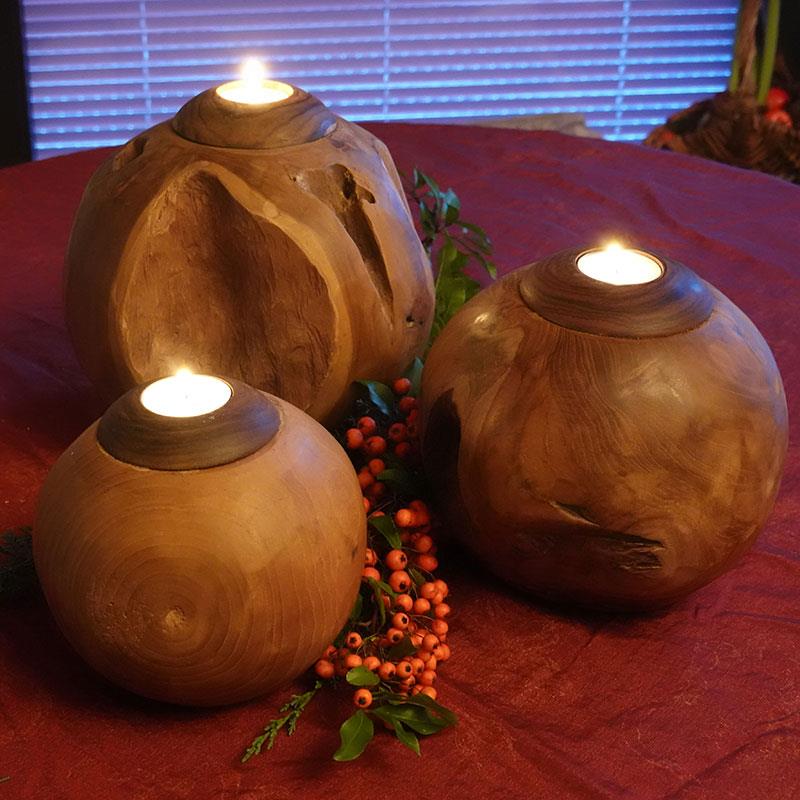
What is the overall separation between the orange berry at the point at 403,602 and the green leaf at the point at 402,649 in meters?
0.03

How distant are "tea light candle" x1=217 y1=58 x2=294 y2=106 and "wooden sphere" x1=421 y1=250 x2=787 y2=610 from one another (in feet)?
0.93

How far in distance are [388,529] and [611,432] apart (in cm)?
18

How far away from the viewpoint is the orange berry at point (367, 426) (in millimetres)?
907

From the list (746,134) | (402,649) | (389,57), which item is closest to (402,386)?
(402,649)

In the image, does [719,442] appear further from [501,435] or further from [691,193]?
[691,193]

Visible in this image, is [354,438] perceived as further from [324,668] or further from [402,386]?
[324,668]

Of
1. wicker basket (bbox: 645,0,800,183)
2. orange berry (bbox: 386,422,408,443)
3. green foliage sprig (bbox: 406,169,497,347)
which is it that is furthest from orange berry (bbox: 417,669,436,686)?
wicker basket (bbox: 645,0,800,183)

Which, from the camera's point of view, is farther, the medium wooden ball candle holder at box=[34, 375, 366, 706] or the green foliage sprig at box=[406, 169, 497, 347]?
the green foliage sprig at box=[406, 169, 497, 347]

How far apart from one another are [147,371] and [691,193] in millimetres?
851

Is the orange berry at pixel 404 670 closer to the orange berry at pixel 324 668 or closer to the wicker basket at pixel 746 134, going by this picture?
the orange berry at pixel 324 668

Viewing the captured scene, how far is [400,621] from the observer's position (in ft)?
2.55

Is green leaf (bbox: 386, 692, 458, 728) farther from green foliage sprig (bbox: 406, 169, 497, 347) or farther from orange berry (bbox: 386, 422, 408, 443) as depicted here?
green foliage sprig (bbox: 406, 169, 497, 347)

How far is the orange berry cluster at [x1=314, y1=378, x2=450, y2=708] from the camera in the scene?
29.8 inches

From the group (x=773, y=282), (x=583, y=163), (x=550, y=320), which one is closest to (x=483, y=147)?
(x=583, y=163)
